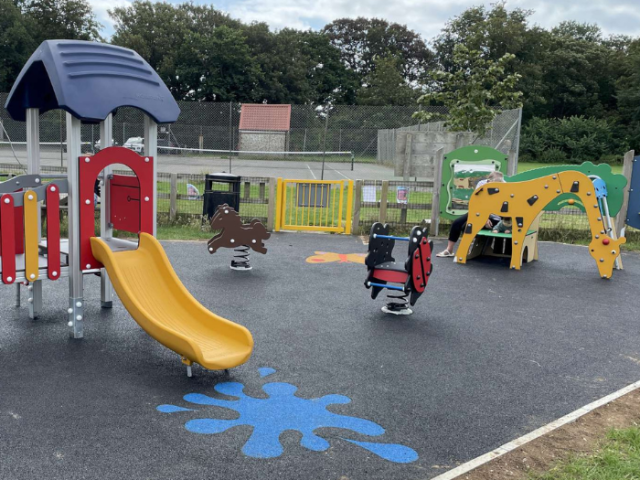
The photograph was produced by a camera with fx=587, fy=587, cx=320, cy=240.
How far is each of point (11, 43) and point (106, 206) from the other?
132 feet

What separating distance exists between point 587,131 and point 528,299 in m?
39.8

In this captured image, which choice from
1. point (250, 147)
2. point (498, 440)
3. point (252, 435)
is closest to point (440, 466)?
point (498, 440)

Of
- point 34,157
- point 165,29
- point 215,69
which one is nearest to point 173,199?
point 34,157

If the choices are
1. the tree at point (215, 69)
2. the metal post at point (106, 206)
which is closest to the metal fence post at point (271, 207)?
the metal post at point (106, 206)

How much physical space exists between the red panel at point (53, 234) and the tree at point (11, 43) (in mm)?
39146

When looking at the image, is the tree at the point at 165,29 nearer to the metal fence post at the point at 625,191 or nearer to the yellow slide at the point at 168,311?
the metal fence post at the point at 625,191

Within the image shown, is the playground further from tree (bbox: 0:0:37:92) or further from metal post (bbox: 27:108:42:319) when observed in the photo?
tree (bbox: 0:0:37:92)

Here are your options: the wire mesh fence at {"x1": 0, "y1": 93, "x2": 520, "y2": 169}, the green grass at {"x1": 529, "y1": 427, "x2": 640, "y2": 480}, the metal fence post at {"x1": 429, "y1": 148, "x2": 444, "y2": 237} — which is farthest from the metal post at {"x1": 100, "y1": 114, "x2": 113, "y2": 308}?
the wire mesh fence at {"x1": 0, "y1": 93, "x2": 520, "y2": 169}

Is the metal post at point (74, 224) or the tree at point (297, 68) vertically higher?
the tree at point (297, 68)

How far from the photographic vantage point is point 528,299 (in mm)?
7152

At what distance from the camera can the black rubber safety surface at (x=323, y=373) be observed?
318cm

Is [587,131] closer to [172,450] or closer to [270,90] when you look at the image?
[270,90]

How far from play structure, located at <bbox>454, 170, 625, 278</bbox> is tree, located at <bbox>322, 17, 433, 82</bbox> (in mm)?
57274

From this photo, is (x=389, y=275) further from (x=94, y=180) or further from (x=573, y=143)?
(x=573, y=143)
